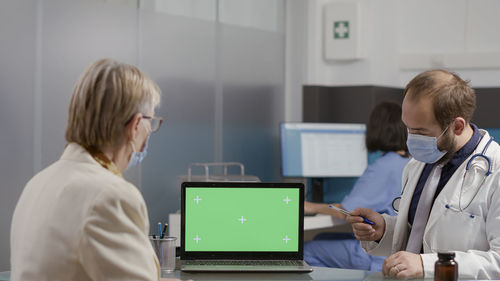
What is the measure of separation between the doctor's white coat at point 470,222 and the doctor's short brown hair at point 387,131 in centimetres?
174

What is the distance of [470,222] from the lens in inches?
83.3

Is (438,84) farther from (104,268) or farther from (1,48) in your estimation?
(1,48)

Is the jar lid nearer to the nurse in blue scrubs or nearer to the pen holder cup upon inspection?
the pen holder cup

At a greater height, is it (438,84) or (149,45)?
Answer: (149,45)

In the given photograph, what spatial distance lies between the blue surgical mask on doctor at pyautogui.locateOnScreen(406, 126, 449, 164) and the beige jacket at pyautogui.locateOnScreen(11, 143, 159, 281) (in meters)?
1.03

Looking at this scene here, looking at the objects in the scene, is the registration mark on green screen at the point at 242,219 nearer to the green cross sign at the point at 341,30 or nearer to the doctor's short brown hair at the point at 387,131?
the doctor's short brown hair at the point at 387,131

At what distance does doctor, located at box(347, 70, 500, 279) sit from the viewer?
207 cm

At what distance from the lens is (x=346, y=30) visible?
537 cm

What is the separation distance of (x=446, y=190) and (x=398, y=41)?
348 cm

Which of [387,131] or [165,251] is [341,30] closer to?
[387,131]

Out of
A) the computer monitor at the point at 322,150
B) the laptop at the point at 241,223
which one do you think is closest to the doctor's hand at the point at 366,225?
the laptop at the point at 241,223

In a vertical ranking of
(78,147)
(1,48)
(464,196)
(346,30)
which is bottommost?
(464,196)

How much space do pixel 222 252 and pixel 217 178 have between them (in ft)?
5.19

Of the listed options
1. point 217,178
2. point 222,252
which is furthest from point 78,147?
point 217,178
